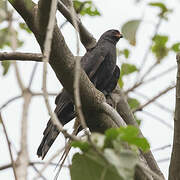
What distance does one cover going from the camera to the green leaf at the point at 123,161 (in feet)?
4.67

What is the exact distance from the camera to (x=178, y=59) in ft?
10.4

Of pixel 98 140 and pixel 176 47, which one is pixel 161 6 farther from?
pixel 98 140

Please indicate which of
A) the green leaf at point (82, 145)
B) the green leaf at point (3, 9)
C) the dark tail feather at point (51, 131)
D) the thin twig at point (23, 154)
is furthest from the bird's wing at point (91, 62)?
the green leaf at point (82, 145)

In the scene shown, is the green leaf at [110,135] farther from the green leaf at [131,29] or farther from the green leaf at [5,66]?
the green leaf at [5,66]

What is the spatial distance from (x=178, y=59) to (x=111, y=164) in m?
1.88

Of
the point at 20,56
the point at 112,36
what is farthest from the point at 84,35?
the point at 112,36

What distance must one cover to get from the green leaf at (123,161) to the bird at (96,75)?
2779mm

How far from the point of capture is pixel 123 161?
146 centimetres

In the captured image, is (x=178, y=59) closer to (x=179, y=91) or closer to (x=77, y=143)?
(x=179, y=91)

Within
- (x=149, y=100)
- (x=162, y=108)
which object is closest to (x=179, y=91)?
(x=162, y=108)

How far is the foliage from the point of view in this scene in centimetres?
144

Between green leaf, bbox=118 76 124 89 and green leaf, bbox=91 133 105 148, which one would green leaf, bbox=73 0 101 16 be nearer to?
green leaf, bbox=118 76 124 89

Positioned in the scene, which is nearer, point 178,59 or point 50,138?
point 178,59

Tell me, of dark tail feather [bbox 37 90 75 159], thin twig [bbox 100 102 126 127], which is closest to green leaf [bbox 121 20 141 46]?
thin twig [bbox 100 102 126 127]
